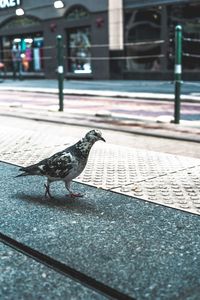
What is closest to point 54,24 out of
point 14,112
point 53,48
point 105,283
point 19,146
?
point 53,48

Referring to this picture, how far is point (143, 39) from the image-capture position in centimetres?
2189

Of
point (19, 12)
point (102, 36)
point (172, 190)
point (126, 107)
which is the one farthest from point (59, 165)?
point (19, 12)

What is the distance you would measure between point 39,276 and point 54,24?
953 inches

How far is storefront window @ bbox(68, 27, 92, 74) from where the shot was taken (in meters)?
25.0

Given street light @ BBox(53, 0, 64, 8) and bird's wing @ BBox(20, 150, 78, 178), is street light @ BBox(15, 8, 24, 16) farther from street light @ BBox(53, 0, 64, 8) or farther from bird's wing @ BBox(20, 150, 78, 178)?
bird's wing @ BBox(20, 150, 78, 178)

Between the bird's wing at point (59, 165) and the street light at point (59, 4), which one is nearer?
the bird's wing at point (59, 165)

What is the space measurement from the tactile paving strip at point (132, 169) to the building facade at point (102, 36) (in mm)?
12324

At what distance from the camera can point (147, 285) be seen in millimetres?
2906

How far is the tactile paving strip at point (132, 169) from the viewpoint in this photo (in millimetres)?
4680

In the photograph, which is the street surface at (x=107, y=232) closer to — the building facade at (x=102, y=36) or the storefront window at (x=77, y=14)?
the building facade at (x=102, y=36)

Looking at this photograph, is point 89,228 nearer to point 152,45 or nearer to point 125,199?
point 125,199

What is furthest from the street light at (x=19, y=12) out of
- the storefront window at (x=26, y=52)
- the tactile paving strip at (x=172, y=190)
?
the tactile paving strip at (x=172, y=190)

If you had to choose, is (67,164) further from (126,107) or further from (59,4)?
(59,4)

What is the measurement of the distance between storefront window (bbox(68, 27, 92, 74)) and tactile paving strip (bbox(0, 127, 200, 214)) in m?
17.6
